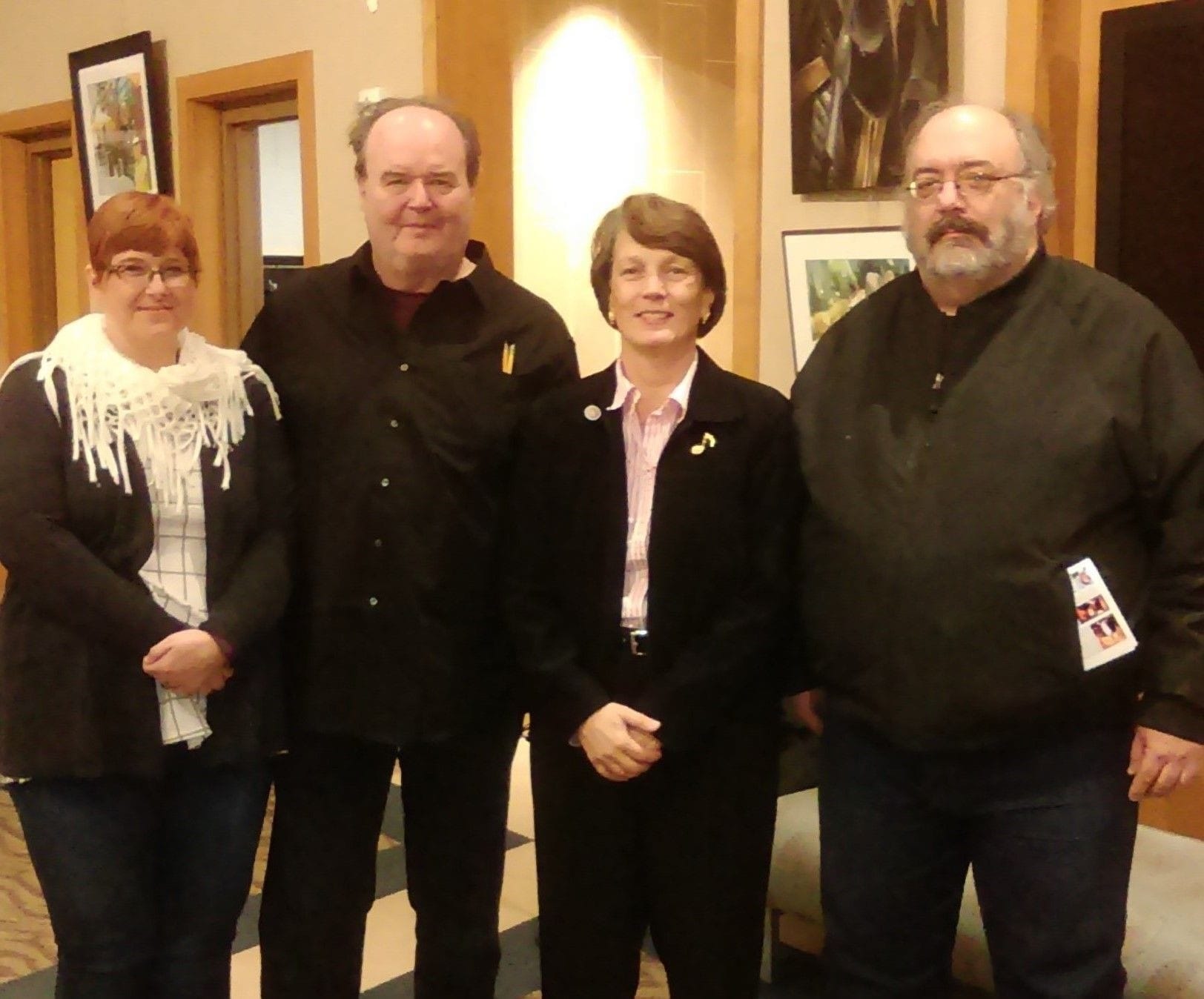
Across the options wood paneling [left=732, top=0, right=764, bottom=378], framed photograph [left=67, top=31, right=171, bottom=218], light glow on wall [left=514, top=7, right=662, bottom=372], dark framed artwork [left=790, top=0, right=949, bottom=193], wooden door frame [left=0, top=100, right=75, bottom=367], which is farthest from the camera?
wooden door frame [left=0, top=100, right=75, bottom=367]

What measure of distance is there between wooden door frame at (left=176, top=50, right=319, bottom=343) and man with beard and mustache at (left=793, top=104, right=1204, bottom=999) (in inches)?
93.7

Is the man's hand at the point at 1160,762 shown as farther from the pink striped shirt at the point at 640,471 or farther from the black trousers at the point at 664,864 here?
the pink striped shirt at the point at 640,471

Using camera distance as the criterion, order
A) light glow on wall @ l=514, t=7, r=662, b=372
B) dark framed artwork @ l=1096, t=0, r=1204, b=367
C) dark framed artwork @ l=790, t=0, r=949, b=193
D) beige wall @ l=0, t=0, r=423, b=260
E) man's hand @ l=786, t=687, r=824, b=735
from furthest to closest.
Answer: light glow on wall @ l=514, t=7, r=662, b=372 → beige wall @ l=0, t=0, r=423, b=260 → dark framed artwork @ l=790, t=0, r=949, b=193 → dark framed artwork @ l=1096, t=0, r=1204, b=367 → man's hand @ l=786, t=687, r=824, b=735

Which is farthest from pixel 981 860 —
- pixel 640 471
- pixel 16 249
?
pixel 16 249

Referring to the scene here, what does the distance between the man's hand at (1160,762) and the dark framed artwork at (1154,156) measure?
86 cm

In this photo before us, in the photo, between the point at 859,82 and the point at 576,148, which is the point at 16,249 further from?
the point at 859,82

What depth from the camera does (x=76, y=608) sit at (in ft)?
4.78

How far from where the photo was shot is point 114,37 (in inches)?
161

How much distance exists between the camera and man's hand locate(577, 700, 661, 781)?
1502mm

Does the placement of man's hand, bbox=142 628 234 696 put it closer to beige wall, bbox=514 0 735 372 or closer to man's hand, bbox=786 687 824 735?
man's hand, bbox=786 687 824 735

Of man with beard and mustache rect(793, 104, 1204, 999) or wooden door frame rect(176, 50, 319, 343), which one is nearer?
man with beard and mustache rect(793, 104, 1204, 999)

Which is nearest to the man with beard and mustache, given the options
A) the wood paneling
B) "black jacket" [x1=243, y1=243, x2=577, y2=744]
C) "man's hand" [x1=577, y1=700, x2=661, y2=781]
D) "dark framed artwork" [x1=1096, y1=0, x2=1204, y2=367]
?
"man's hand" [x1=577, y1=700, x2=661, y2=781]

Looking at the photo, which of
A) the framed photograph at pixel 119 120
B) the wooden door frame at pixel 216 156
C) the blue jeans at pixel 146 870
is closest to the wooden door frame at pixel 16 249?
the framed photograph at pixel 119 120

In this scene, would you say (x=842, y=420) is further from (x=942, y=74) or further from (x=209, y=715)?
(x=942, y=74)
